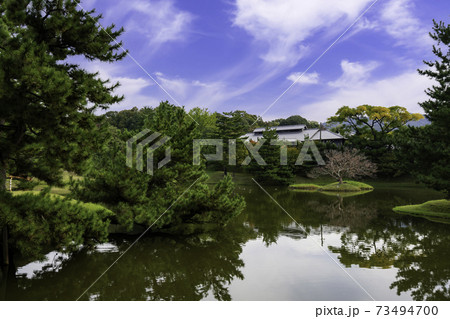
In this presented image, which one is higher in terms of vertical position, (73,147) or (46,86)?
(46,86)

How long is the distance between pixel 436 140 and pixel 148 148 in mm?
10298

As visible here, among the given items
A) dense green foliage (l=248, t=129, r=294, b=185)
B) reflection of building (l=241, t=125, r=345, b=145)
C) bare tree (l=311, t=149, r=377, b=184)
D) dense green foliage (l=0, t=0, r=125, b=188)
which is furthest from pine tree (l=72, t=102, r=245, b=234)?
reflection of building (l=241, t=125, r=345, b=145)

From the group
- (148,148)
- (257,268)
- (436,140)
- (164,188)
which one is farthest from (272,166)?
(257,268)

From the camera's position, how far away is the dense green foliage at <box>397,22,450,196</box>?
36.0 ft

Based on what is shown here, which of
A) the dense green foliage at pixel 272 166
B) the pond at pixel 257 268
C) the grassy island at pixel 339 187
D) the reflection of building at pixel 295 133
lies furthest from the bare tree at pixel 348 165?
the pond at pixel 257 268

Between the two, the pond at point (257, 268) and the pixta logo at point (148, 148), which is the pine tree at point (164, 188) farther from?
the pond at point (257, 268)

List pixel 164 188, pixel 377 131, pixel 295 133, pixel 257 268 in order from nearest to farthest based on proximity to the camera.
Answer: pixel 257 268 < pixel 164 188 < pixel 377 131 < pixel 295 133

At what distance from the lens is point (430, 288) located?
194 inches

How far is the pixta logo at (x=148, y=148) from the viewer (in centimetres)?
801

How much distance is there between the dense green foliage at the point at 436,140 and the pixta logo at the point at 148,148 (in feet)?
29.0

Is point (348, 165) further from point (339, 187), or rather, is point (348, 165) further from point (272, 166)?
point (272, 166)

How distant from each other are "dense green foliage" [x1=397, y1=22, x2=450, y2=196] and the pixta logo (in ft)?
29.0

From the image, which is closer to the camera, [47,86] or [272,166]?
[47,86]

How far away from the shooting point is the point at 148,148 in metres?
8.24
